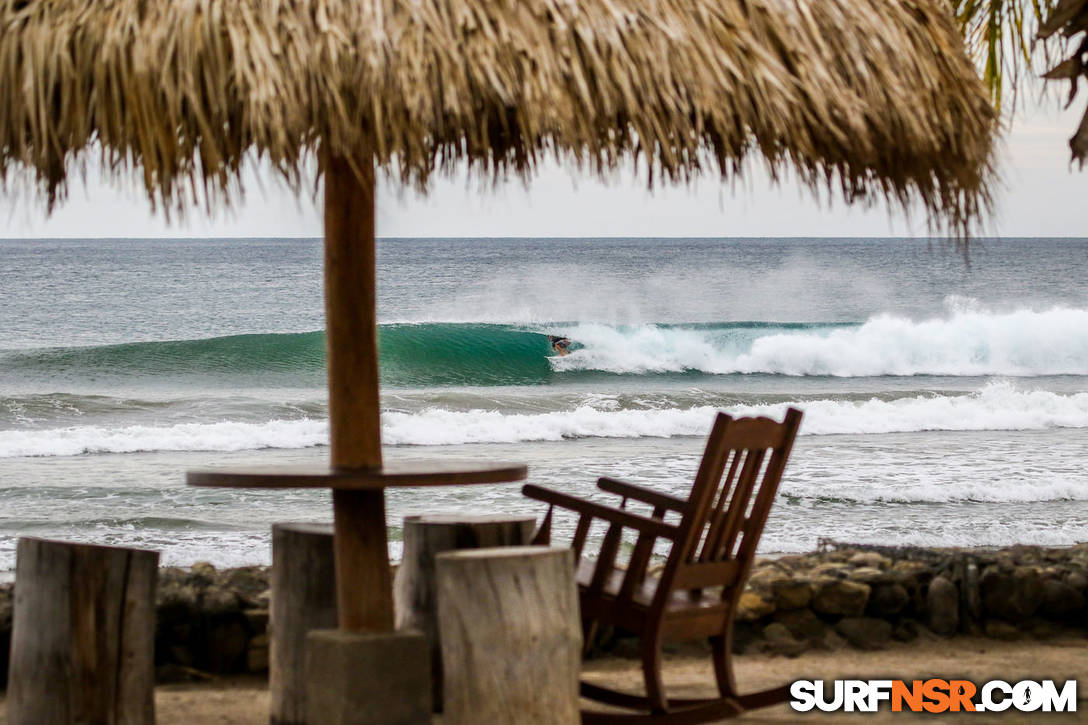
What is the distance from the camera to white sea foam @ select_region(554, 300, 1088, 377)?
74.6ft

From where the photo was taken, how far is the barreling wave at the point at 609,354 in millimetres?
20781

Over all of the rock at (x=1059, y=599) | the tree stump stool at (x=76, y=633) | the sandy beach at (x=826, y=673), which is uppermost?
the tree stump stool at (x=76, y=633)

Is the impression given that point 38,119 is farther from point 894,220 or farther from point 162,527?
point 162,527

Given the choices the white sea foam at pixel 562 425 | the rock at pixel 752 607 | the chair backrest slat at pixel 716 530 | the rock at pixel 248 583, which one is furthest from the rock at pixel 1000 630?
the white sea foam at pixel 562 425

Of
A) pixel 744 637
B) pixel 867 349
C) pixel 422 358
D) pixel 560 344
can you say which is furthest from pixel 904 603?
pixel 867 349

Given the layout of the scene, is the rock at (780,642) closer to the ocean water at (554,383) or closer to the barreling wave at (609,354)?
the ocean water at (554,383)

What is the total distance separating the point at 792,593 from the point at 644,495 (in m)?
1.32

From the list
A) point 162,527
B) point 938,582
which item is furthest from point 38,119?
point 162,527

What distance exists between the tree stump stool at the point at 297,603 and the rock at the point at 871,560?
2438 mm

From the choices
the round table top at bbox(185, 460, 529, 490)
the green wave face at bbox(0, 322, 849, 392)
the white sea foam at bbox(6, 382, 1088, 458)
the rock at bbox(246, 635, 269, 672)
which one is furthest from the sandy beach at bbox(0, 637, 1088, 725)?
the green wave face at bbox(0, 322, 849, 392)

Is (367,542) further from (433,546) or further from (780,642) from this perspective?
(780,642)

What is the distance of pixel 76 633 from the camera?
321cm

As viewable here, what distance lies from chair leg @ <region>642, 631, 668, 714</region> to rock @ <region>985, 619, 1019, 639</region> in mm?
2196

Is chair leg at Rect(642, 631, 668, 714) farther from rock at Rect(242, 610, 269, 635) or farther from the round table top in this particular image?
rock at Rect(242, 610, 269, 635)
